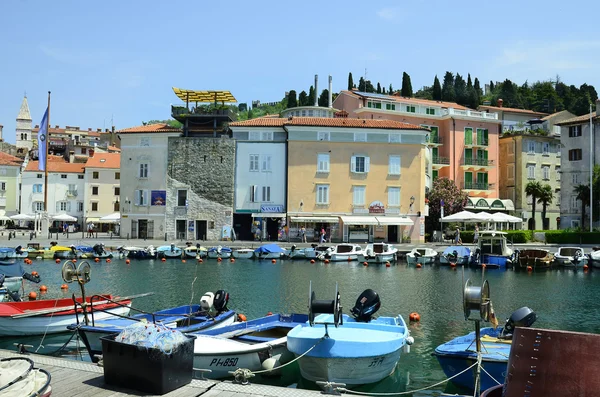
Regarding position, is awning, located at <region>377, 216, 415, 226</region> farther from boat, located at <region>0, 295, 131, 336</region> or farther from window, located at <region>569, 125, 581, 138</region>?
boat, located at <region>0, 295, 131, 336</region>

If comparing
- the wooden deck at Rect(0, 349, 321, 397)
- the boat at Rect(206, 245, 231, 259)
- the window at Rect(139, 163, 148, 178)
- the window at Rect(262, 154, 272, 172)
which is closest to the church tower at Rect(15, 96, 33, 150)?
the window at Rect(139, 163, 148, 178)

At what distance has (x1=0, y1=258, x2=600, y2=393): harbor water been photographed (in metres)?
17.1

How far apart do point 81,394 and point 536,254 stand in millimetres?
40925

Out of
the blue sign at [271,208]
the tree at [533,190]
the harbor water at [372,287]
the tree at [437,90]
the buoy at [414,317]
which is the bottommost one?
the harbor water at [372,287]

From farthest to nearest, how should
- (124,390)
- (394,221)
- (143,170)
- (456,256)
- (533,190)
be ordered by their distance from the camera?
(533,190) → (143,170) → (394,221) → (456,256) → (124,390)

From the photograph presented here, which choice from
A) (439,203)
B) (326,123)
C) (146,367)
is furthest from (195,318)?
(439,203)

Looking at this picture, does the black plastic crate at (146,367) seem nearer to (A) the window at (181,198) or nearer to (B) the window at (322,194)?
(B) the window at (322,194)

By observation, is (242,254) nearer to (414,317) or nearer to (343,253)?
(343,253)

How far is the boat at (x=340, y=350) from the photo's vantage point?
1203 cm

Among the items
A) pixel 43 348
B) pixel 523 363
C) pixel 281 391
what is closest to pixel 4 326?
pixel 43 348

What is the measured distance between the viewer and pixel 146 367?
8430 millimetres

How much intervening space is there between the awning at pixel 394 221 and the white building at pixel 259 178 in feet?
32.7

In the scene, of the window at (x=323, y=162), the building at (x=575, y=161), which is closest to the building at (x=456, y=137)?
the building at (x=575, y=161)

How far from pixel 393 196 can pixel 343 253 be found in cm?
1425
